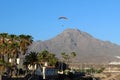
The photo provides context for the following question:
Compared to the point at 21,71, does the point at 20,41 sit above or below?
above

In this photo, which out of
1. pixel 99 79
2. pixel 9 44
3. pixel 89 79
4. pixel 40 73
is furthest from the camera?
pixel 99 79

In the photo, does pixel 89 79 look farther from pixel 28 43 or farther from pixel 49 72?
pixel 28 43

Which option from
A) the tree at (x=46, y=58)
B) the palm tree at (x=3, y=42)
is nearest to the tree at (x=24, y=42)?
the palm tree at (x=3, y=42)

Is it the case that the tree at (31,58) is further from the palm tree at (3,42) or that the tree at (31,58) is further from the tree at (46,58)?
the palm tree at (3,42)

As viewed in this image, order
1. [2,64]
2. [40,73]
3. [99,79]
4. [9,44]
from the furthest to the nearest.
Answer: [99,79]
[40,73]
[9,44]
[2,64]

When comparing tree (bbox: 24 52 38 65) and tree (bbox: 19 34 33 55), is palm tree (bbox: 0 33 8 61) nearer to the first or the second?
tree (bbox: 19 34 33 55)

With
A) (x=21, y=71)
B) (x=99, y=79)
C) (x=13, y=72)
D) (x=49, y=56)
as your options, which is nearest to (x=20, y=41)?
(x=13, y=72)

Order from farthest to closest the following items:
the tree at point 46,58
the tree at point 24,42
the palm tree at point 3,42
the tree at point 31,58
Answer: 1. the tree at point 46,58
2. the tree at point 31,58
3. the tree at point 24,42
4. the palm tree at point 3,42

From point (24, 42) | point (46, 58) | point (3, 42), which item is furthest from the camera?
point (46, 58)

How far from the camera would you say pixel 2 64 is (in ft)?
305

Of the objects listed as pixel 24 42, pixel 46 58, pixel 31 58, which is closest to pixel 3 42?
pixel 24 42

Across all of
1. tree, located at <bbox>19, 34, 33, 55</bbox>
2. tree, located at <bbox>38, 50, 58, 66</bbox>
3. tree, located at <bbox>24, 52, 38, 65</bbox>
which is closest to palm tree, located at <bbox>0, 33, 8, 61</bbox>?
tree, located at <bbox>19, 34, 33, 55</bbox>

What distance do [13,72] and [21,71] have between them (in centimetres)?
1593

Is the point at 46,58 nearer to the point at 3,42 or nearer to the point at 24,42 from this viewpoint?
the point at 24,42
